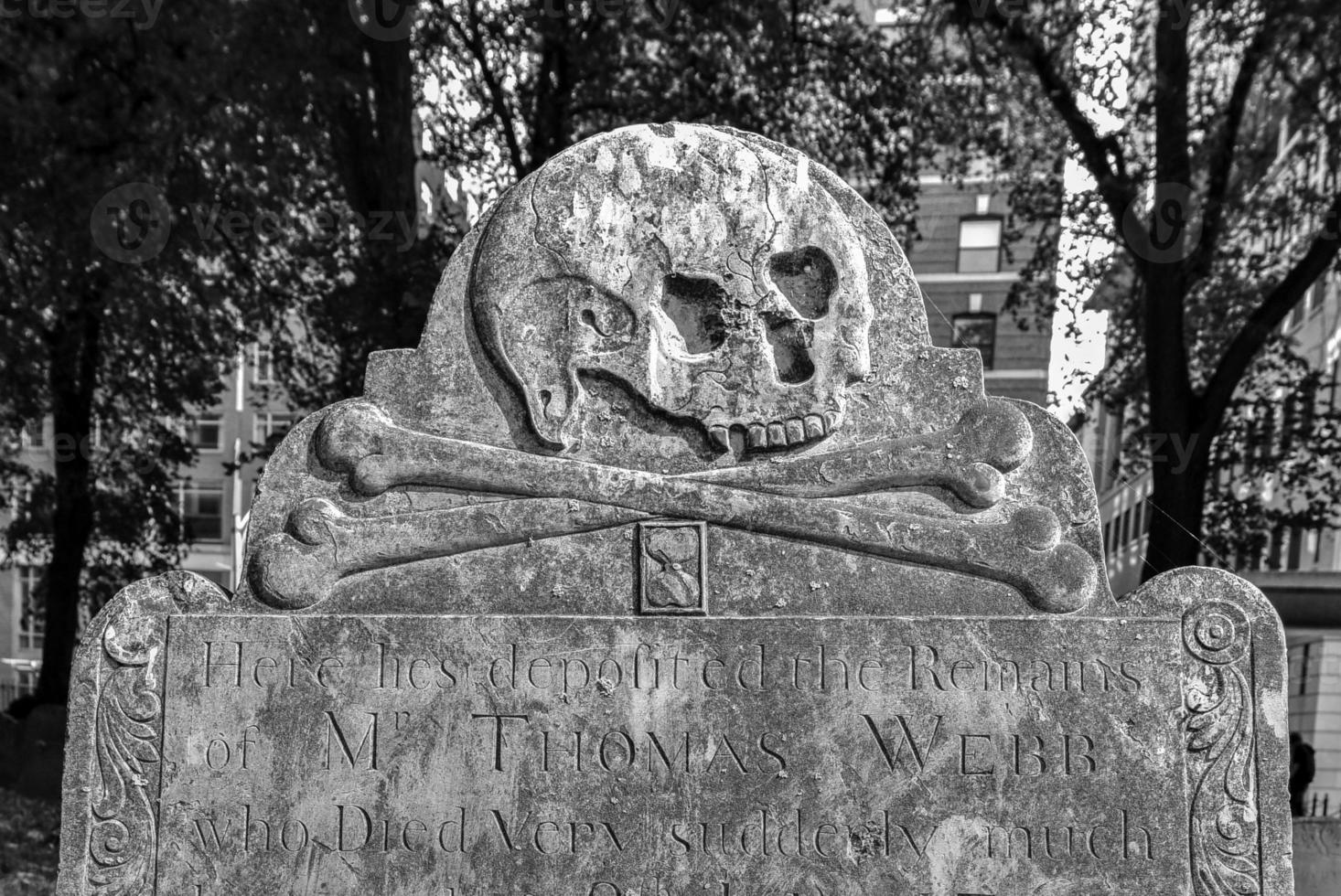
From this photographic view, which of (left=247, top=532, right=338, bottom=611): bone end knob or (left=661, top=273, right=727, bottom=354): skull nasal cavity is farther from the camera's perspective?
(left=661, top=273, right=727, bottom=354): skull nasal cavity

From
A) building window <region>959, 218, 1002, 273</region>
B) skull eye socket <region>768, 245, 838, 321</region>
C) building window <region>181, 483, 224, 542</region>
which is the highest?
building window <region>959, 218, 1002, 273</region>

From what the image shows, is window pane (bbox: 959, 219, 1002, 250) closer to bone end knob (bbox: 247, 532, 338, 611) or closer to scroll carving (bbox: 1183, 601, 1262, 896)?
scroll carving (bbox: 1183, 601, 1262, 896)

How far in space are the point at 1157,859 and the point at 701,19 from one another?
38.0 ft

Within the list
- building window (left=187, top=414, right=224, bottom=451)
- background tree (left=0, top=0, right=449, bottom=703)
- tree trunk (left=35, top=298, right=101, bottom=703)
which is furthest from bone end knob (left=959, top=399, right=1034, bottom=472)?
building window (left=187, top=414, right=224, bottom=451)

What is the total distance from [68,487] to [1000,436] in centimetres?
1595

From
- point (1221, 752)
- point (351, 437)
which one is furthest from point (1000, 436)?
point (351, 437)

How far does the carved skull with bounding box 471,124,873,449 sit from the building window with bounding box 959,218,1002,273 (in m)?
40.5

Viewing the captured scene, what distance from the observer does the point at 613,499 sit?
5180 millimetres

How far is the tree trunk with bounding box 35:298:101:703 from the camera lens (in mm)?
18094

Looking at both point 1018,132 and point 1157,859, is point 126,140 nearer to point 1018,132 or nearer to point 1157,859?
point 1018,132

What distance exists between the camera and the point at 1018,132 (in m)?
16.8

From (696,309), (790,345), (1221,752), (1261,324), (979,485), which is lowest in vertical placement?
(1221,752)

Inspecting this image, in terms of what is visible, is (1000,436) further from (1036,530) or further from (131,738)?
(131,738)

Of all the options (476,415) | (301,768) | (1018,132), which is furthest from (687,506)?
(1018,132)
